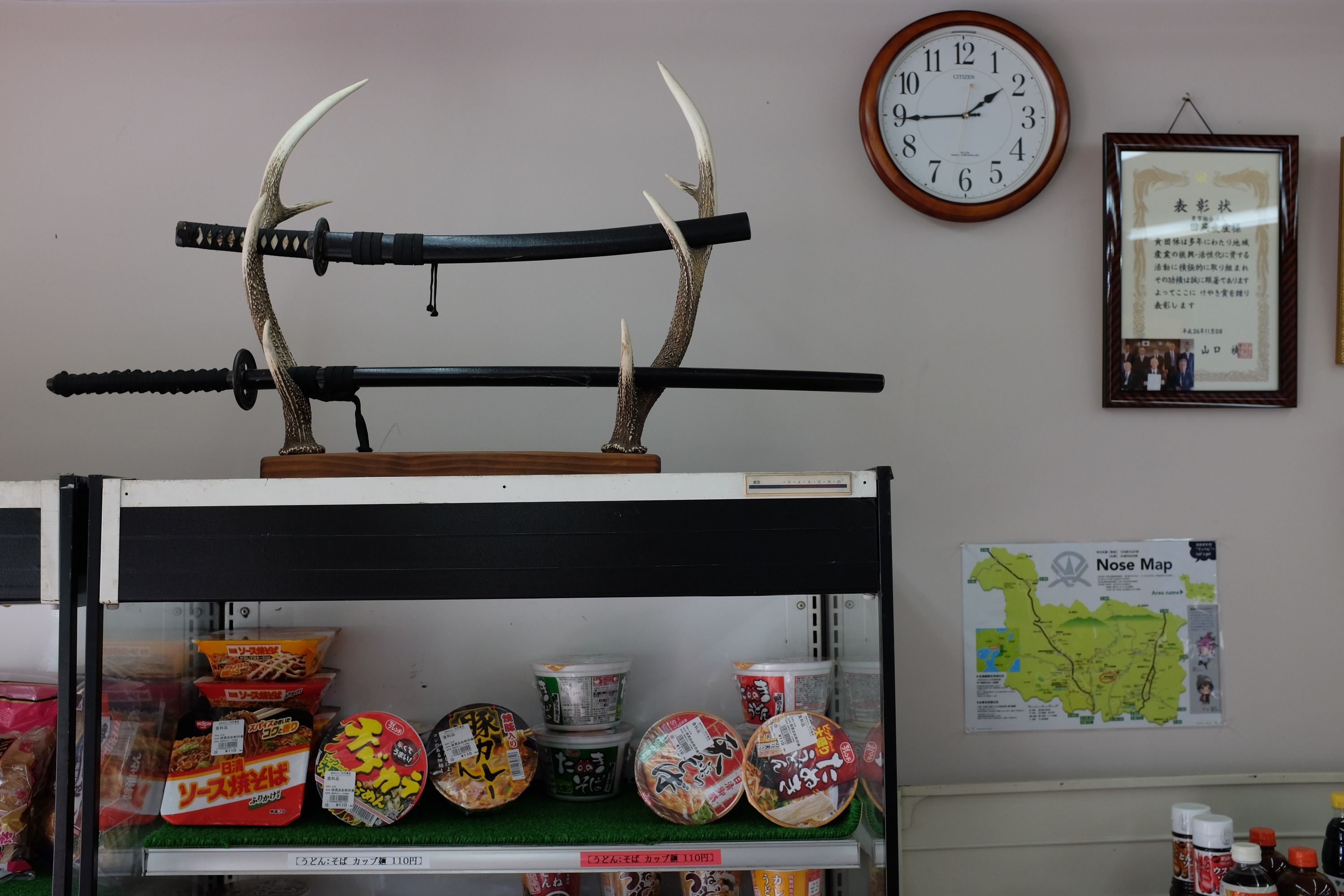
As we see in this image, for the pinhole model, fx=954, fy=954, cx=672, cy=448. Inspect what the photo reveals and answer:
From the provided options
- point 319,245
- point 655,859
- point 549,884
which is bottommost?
point 549,884

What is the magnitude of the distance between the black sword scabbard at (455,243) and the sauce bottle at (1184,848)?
1387mm

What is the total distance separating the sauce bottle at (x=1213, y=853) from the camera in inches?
68.9

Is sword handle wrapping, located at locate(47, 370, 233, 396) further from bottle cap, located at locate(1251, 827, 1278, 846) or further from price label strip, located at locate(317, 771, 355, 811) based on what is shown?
bottle cap, located at locate(1251, 827, 1278, 846)

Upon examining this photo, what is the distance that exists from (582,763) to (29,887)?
878 mm

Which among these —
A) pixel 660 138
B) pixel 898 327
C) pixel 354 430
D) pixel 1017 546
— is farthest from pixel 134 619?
pixel 1017 546

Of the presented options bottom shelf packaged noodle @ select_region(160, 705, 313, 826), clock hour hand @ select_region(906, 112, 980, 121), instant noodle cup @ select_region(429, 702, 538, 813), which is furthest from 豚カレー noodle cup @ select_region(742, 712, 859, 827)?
clock hour hand @ select_region(906, 112, 980, 121)

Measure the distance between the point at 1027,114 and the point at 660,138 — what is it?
2.65ft

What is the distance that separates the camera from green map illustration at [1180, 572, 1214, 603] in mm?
2059

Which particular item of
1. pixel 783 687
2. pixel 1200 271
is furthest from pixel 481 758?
pixel 1200 271

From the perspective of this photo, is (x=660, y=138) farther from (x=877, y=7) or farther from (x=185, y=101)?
(x=185, y=101)

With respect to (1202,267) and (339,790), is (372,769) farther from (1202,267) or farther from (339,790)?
(1202,267)

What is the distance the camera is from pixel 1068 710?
2.02 m

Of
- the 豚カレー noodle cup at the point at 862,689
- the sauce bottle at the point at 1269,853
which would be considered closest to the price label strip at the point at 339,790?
the 豚カレー noodle cup at the point at 862,689

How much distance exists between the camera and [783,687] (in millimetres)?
1645
